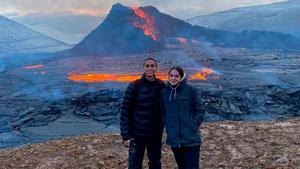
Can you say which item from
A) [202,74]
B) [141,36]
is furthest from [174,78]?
[141,36]

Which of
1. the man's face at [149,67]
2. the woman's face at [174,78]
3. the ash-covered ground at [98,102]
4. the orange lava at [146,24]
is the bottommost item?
the ash-covered ground at [98,102]

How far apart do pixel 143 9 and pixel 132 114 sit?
4676 cm

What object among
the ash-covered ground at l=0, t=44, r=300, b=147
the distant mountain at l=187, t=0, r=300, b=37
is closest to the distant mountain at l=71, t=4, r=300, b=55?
the distant mountain at l=187, t=0, r=300, b=37

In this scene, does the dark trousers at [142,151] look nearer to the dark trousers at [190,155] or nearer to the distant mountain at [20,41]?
the dark trousers at [190,155]

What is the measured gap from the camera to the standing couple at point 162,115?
484 cm

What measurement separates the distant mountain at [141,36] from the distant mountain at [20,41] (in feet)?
77.7

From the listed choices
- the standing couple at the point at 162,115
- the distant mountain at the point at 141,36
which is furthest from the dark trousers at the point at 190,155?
the distant mountain at the point at 141,36

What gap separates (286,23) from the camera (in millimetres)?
79062

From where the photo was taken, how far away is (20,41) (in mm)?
77750

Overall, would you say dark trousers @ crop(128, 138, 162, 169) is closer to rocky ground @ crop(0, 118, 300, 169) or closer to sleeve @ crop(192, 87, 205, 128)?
sleeve @ crop(192, 87, 205, 128)

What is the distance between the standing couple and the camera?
4836mm

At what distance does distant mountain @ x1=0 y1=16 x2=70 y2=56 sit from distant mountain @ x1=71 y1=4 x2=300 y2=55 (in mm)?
23681

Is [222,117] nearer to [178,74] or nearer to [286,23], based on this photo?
[178,74]

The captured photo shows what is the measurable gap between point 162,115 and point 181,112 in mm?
278
